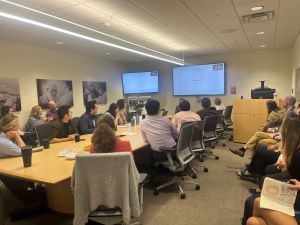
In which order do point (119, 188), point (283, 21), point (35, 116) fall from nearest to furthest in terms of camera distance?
1. point (119, 188)
2. point (283, 21)
3. point (35, 116)

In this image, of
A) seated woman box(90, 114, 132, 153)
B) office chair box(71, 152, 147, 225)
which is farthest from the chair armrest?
office chair box(71, 152, 147, 225)

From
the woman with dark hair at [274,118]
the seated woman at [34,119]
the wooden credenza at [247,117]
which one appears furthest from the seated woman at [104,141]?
the wooden credenza at [247,117]

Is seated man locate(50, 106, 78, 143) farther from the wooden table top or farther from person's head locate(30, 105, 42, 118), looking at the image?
person's head locate(30, 105, 42, 118)

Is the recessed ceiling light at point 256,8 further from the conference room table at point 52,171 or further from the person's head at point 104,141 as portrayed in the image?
the person's head at point 104,141

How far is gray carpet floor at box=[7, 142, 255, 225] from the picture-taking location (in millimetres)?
2664

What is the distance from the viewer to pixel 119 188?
1915 millimetres

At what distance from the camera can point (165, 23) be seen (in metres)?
4.31

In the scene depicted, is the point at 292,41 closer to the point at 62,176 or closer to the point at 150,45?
the point at 150,45

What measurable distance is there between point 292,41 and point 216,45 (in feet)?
6.22

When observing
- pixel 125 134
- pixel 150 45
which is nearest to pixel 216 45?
pixel 150 45

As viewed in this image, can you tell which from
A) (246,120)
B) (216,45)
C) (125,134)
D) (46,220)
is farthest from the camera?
(216,45)

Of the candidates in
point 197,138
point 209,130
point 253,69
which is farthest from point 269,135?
point 253,69

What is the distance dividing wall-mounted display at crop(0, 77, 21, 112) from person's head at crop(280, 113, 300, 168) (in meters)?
5.24

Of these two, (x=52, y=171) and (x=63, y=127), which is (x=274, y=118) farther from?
(x=52, y=171)
